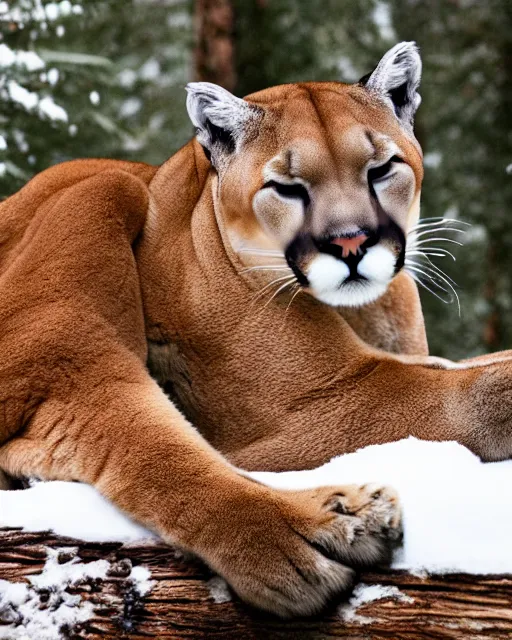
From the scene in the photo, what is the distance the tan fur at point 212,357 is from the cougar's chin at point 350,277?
14cm

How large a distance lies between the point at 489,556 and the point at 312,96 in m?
1.97

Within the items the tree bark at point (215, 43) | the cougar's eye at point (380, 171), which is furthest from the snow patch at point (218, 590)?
the tree bark at point (215, 43)

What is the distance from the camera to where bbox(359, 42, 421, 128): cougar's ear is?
356cm

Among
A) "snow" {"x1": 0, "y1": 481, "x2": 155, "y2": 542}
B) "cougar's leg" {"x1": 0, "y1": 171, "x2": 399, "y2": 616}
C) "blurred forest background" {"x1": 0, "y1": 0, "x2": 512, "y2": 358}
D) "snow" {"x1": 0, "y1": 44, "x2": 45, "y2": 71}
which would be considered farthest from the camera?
"blurred forest background" {"x1": 0, "y1": 0, "x2": 512, "y2": 358}

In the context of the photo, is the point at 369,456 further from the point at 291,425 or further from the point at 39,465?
the point at 39,465

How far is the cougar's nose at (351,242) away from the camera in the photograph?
299 centimetres

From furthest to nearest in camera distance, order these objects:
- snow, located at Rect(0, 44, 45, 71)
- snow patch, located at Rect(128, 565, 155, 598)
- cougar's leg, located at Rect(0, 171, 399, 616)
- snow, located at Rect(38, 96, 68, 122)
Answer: snow, located at Rect(38, 96, 68, 122)
snow, located at Rect(0, 44, 45, 71)
snow patch, located at Rect(128, 565, 155, 598)
cougar's leg, located at Rect(0, 171, 399, 616)

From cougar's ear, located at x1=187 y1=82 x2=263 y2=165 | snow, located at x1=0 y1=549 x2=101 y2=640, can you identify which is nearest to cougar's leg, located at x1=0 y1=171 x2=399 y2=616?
snow, located at x1=0 y1=549 x2=101 y2=640

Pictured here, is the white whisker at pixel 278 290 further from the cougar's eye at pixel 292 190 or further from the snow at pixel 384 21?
the snow at pixel 384 21

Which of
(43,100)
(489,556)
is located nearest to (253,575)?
(489,556)

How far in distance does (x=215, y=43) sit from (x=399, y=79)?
223 inches

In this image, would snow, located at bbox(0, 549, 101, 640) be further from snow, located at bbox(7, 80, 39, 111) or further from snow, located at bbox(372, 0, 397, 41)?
snow, located at bbox(372, 0, 397, 41)

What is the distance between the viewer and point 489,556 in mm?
2348

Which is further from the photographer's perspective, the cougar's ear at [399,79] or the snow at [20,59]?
the snow at [20,59]
